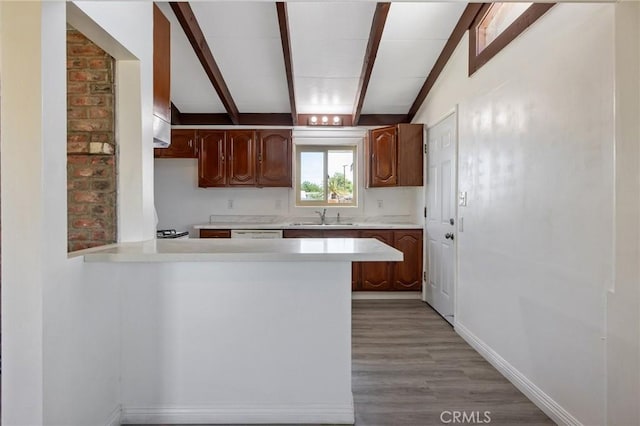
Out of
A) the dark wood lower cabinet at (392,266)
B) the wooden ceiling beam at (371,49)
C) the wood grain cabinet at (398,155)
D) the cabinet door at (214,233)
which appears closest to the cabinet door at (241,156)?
the cabinet door at (214,233)

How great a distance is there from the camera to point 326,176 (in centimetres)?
524

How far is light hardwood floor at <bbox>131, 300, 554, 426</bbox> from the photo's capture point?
2.09 metres

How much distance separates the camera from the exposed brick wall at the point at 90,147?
6.97ft

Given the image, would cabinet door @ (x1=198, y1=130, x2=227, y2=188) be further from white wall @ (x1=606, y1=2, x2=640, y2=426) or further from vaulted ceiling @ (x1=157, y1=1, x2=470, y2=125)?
white wall @ (x1=606, y1=2, x2=640, y2=426)

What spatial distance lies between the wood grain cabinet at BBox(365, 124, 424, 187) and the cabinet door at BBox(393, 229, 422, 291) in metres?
0.60

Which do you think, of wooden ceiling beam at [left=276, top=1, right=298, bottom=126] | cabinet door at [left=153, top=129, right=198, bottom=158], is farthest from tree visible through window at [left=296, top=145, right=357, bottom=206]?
cabinet door at [left=153, top=129, right=198, bottom=158]

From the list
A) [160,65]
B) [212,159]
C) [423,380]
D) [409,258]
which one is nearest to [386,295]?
[409,258]

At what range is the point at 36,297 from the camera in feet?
4.78

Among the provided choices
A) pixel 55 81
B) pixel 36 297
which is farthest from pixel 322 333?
pixel 55 81

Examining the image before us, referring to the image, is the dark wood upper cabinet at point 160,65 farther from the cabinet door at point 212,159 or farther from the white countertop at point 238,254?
the cabinet door at point 212,159

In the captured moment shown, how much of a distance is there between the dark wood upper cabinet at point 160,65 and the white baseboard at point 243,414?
1.76 m

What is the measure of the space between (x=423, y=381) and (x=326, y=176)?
10.6ft

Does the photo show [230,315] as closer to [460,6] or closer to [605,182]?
[605,182]

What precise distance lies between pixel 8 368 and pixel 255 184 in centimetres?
354
